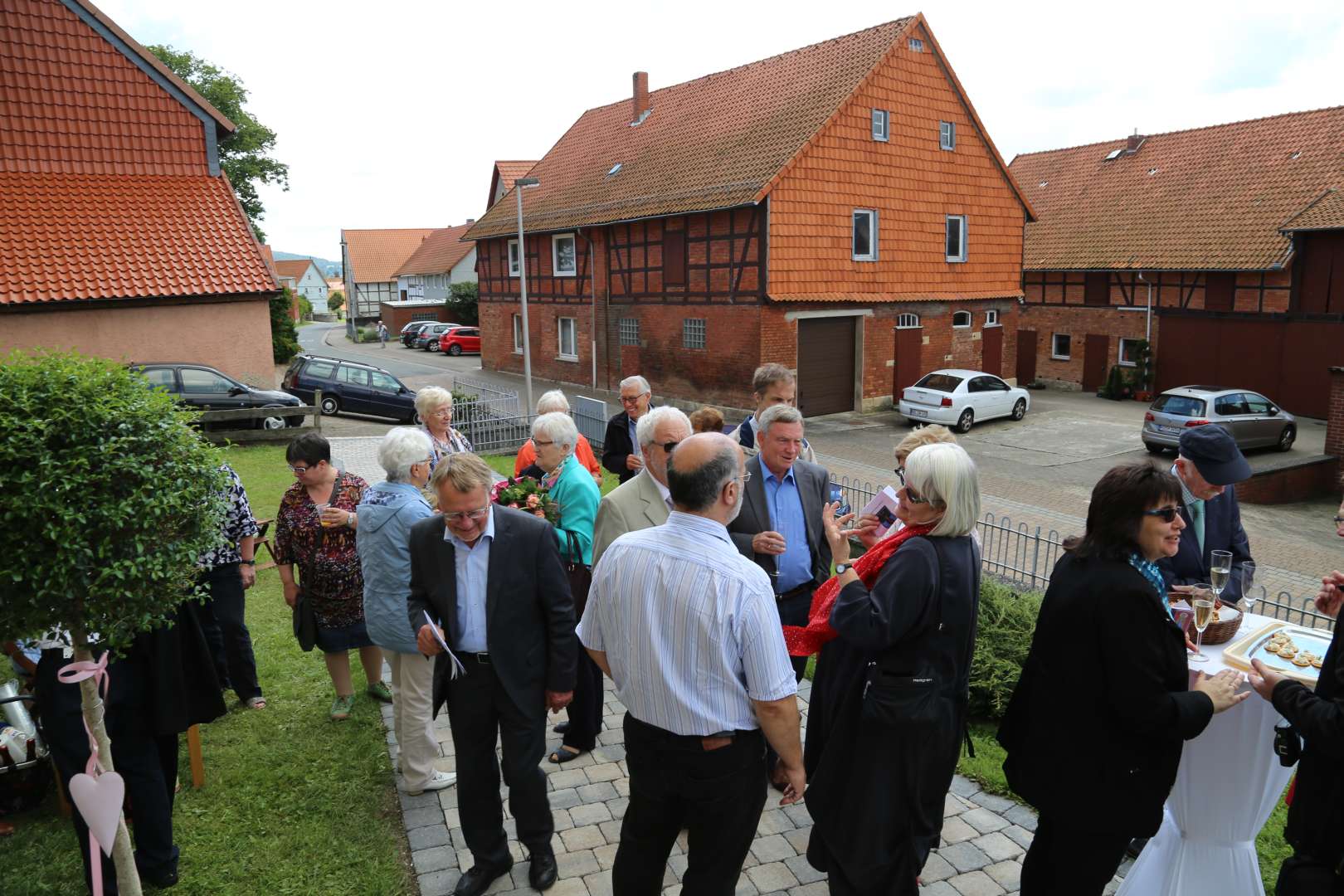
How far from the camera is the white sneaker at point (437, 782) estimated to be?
4.83 m

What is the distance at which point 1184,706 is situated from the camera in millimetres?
2918

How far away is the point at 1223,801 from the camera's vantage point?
3.51 m

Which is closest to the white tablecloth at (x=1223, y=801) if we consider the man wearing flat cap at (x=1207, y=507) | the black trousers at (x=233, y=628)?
the man wearing flat cap at (x=1207, y=507)

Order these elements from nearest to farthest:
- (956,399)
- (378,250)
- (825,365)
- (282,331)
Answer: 1. (956,399)
2. (825,365)
3. (282,331)
4. (378,250)

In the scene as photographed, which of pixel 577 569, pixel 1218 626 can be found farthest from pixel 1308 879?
pixel 577 569

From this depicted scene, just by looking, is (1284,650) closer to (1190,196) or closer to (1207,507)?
(1207,507)

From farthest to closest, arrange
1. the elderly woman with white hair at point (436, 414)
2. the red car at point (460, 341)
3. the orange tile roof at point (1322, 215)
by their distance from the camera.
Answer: the red car at point (460, 341)
the orange tile roof at point (1322, 215)
the elderly woman with white hair at point (436, 414)

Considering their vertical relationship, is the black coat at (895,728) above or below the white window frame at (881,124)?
below

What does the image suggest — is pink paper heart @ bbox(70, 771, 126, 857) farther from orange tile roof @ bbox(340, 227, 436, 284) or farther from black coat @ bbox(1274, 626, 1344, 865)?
orange tile roof @ bbox(340, 227, 436, 284)

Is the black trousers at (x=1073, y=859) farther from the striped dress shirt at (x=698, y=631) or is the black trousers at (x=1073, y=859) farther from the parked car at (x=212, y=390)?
the parked car at (x=212, y=390)

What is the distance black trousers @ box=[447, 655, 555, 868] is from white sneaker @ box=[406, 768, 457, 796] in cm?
92

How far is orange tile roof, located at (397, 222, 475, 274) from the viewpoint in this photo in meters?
55.9

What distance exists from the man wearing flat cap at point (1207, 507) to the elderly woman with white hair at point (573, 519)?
2.97 meters

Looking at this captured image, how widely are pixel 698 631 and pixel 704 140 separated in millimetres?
23592
